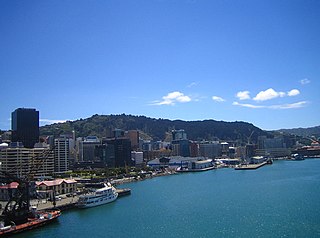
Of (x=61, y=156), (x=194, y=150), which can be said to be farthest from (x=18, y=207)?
(x=194, y=150)

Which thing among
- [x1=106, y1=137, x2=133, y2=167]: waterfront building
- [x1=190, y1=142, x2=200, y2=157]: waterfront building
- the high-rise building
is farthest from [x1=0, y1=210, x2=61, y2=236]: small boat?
[x1=190, y1=142, x2=200, y2=157]: waterfront building

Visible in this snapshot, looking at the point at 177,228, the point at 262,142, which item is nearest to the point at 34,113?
the point at 177,228

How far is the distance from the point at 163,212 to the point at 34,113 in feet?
169

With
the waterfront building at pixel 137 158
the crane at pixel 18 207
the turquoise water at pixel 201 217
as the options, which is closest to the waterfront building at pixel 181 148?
the waterfront building at pixel 137 158

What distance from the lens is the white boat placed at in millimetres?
24903

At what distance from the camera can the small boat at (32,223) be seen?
56.5 feet

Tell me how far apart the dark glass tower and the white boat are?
42952 mm

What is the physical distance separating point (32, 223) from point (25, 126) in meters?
51.4

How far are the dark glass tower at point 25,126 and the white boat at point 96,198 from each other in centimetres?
4295

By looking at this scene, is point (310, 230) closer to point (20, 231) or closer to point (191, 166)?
point (20, 231)

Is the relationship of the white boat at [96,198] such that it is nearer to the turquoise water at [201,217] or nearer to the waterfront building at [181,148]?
the turquoise water at [201,217]

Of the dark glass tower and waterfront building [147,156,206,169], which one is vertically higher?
the dark glass tower

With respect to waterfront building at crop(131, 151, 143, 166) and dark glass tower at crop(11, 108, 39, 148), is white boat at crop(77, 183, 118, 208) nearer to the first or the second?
dark glass tower at crop(11, 108, 39, 148)

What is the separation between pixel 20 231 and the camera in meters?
17.8
